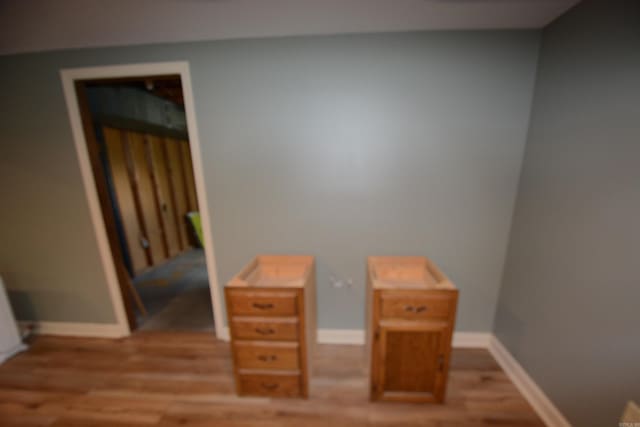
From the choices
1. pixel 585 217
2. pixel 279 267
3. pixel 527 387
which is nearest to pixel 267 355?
pixel 279 267

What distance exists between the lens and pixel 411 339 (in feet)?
4.46

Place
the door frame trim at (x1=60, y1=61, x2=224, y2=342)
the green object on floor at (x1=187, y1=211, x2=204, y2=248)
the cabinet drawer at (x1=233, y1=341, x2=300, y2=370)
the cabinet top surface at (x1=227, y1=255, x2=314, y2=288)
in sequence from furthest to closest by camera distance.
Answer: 1. the green object on floor at (x1=187, y1=211, x2=204, y2=248)
2. the cabinet top surface at (x1=227, y1=255, x2=314, y2=288)
3. the door frame trim at (x1=60, y1=61, x2=224, y2=342)
4. the cabinet drawer at (x1=233, y1=341, x2=300, y2=370)

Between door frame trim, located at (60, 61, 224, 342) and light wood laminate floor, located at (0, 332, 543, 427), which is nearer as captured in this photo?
light wood laminate floor, located at (0, 332, 543, 427)

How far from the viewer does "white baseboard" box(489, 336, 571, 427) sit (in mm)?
1282

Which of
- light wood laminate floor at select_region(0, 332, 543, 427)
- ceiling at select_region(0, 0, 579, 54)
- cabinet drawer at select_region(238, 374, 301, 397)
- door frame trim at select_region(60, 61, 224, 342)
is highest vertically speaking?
ceiling at select_region(0, 0, 579, 54)

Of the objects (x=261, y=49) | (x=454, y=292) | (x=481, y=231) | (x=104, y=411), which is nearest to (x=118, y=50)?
(x=261, y=49)

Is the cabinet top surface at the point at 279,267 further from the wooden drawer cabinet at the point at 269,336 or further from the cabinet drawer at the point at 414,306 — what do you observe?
the cabinet drawer at the point at 414,306

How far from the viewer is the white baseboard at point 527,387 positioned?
1282 mm

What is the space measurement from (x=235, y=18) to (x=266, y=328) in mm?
1916

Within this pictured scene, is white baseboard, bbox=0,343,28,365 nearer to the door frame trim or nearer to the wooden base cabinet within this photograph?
the door frame trim

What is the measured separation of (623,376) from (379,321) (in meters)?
1.07

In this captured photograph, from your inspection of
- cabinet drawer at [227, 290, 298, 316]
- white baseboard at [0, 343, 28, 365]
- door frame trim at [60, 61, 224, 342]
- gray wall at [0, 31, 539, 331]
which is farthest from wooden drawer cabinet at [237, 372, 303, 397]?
white baseboard at [0, 343, 28, 365]

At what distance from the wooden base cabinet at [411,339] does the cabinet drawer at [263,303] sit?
0.52 meters

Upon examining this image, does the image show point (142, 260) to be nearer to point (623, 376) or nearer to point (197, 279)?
point (197, 279)
